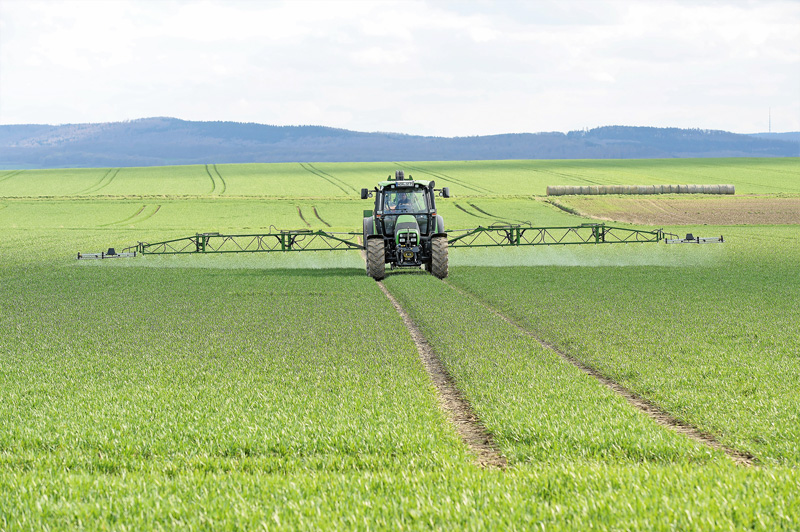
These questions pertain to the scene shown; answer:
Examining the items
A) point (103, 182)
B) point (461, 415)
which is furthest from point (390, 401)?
point (103, 182)

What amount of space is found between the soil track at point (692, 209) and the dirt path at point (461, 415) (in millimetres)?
53547

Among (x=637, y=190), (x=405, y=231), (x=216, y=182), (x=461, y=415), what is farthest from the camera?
(x=216, y=182)

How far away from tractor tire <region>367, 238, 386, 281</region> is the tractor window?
1562 millimetres

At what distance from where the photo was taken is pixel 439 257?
98.3ft

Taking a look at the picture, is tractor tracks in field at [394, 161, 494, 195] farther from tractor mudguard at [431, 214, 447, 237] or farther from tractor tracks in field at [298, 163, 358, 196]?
tractor mudguard at [431, 214, 447, 237]

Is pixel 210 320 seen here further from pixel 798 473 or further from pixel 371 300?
pixel 798 473

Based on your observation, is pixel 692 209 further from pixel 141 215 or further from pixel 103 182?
pixel 103 182

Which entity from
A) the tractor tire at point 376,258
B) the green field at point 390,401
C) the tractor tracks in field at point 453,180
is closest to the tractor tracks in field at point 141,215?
the tractor tracks in field at point 453,180

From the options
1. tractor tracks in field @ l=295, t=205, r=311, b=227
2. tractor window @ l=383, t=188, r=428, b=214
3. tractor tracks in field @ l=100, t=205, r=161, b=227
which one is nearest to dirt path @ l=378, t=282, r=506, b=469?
tractor window @ l=383, t=188, r=428, b=214

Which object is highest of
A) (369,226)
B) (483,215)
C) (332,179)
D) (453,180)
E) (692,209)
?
(332,179)

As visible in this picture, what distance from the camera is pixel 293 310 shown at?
837 inches

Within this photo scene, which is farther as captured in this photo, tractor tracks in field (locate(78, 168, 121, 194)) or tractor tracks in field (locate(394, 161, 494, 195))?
tractor tracks in field (locate(78, 168, 121, 194))

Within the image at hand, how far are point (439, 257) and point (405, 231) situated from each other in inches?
65.4

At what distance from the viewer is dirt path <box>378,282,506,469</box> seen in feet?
29.5
